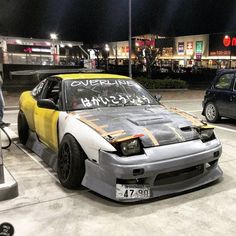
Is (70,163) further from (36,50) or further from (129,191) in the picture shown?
(36,50)

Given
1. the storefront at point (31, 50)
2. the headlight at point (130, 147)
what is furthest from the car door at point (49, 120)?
the storefront at point (31, 50)

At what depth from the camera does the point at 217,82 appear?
949 cm

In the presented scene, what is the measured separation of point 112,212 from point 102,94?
6.97 ft

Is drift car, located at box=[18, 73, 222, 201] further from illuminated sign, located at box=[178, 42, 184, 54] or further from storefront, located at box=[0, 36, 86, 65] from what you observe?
illuminated sign, located at box=[178, 42, 184, 54]

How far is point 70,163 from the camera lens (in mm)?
4273

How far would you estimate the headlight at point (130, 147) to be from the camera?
3918 mm

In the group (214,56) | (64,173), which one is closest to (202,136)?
(64,173)

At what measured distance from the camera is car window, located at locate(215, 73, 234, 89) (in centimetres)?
904

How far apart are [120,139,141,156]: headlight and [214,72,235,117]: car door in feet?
18.4

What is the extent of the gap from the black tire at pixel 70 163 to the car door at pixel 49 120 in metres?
0.59

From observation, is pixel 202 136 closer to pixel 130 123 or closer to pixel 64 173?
pixel 130 123

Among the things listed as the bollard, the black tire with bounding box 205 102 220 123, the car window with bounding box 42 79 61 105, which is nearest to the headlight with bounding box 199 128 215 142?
the bollard

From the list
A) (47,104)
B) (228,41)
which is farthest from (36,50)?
(47,104)

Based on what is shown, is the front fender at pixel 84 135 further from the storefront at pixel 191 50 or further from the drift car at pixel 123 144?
the storefront at pixel 191 50
